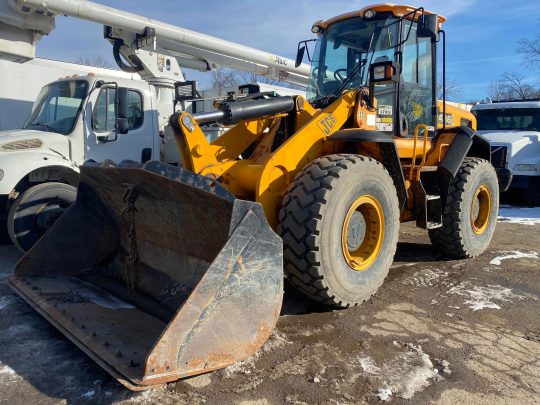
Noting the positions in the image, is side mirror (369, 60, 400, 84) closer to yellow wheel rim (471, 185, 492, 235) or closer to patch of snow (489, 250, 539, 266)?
yellow wheel rim (471, 185, 492, 235)

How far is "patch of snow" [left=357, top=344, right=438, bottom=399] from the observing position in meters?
2.74

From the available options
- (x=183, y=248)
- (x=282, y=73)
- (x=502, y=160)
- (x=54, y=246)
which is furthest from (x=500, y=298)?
(x=282, y=73)

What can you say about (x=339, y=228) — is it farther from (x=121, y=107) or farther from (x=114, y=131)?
(x=114, y=131)

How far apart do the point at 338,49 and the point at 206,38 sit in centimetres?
396

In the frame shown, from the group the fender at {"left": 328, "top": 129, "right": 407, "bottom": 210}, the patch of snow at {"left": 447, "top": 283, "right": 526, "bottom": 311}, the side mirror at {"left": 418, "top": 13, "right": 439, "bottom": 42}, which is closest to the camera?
the fender at {"left": 328, "top": 129, "right": 407, "bottom": 210}

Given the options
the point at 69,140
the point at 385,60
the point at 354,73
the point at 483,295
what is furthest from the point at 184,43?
the point at 483,295

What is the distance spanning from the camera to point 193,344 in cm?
253

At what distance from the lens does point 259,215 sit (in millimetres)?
2859

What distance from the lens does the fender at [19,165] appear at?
16.6 ft

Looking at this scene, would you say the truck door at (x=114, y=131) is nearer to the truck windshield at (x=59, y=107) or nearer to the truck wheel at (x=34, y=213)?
the truck windshield at (x=59, y=107)

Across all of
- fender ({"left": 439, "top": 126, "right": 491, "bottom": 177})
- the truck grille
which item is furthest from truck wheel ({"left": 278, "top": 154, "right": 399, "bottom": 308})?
the truck grille

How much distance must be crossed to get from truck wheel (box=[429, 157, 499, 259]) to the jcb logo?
6.58ft

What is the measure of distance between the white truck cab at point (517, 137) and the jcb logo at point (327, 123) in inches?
257

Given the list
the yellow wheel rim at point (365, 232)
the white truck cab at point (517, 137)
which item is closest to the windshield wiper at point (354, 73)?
the yellow wheel rim at point (365, 232)
